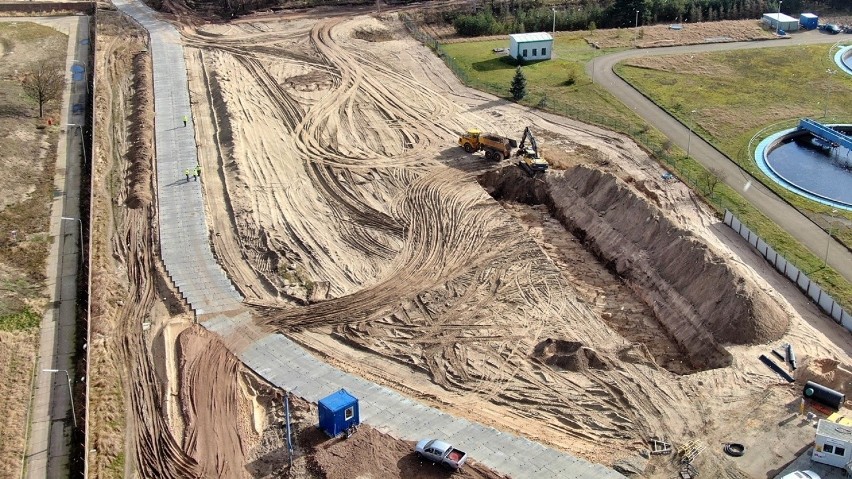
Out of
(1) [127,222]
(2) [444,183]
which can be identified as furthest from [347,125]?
(1) [127,222]

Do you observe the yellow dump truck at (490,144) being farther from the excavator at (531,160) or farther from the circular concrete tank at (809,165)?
the circular concrete tank at (809,165)

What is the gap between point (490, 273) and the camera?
4025 centimetres

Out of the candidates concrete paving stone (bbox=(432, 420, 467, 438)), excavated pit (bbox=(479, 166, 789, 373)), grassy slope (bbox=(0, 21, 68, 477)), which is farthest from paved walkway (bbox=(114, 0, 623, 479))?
excavated pit (bbox=(479, 166, 789, 373))

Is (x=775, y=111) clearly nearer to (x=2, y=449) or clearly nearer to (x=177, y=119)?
(x=177, y=119)

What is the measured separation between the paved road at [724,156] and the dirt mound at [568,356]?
14.4 m

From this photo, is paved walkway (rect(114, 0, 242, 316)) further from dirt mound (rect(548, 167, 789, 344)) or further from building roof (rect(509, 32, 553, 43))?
building roof (rect(509, 32, 553, 43))

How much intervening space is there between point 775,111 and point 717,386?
34372 mm

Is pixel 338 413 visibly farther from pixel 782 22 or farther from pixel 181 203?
pixel 782 22

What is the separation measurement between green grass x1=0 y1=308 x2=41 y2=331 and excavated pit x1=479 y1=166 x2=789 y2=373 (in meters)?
24.1

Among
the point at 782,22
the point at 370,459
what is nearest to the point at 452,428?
the point at 370,459

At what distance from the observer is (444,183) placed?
48.7 m

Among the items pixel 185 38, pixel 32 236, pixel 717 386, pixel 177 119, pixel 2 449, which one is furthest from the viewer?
pixel 185 38

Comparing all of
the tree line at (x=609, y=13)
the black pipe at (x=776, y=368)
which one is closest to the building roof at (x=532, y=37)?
the tree line at (x=609, y=13)

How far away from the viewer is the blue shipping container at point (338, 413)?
29.0m
